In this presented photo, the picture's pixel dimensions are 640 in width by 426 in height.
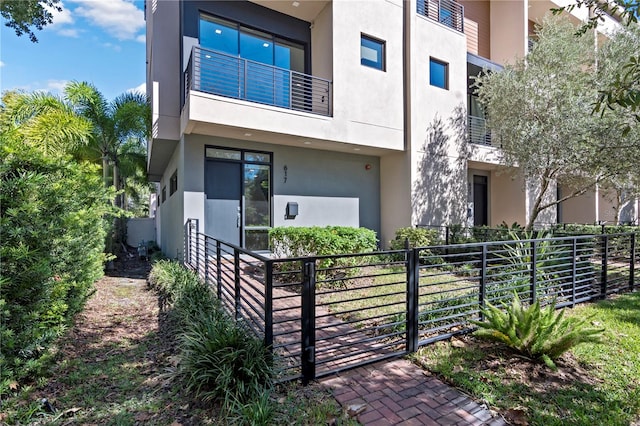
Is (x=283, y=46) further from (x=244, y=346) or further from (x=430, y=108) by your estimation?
(x=244, y=346)

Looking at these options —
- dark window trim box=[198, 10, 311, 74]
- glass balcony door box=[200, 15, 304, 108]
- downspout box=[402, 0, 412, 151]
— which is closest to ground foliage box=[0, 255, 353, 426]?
glass balcony door box=[200, 15, 304, 108]

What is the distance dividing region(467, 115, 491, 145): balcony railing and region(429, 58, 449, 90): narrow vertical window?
221cm

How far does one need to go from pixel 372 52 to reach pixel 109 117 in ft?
29.5

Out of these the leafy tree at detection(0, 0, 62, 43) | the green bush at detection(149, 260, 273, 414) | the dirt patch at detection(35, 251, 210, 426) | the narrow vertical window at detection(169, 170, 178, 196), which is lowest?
the dirt patch at detection(35, 251, 210, 426)

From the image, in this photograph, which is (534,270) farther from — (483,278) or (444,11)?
(444,11)

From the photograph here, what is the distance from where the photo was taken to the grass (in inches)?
117

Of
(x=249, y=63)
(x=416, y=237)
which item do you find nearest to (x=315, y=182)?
(x=416, y=237)

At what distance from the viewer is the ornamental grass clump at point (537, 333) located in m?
3.72

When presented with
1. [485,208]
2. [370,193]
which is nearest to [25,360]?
[370,193]

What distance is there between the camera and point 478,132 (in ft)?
44.4

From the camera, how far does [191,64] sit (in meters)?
7.69

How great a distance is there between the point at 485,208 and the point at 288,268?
10.7 metres

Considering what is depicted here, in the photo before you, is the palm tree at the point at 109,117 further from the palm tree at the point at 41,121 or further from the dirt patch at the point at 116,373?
the dirt patch at the point at 116,373

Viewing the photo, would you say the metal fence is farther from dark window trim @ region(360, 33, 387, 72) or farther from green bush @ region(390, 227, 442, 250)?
dark window trim @ region(360, 33, 387, 72)
